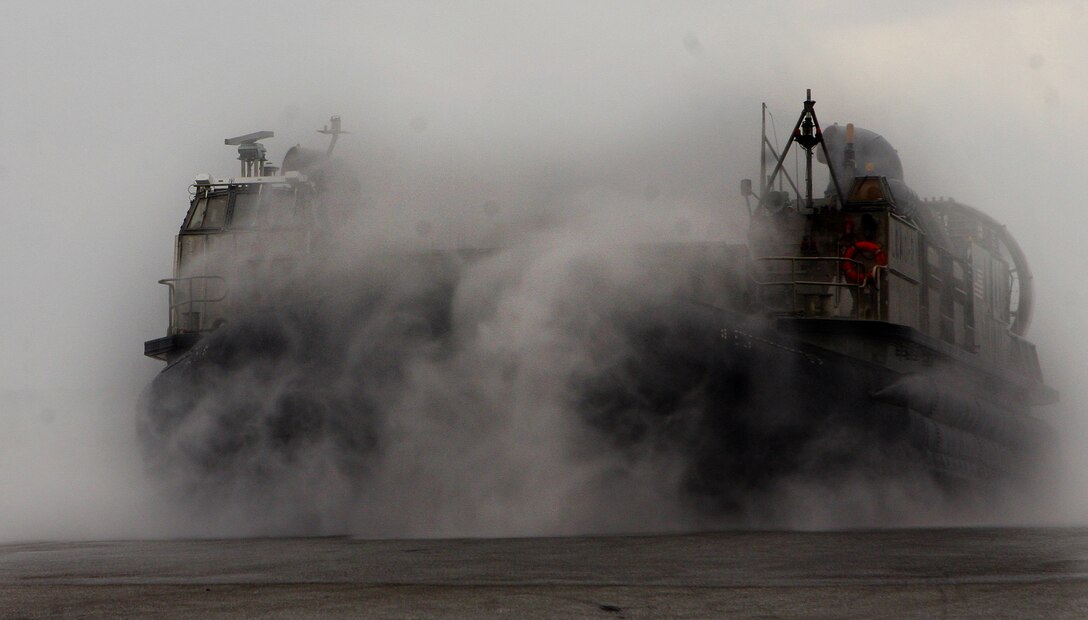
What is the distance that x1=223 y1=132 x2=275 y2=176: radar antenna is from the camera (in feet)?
61.6

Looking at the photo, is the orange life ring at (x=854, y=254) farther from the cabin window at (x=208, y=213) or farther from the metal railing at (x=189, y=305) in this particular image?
the cabin window at (x=208, y=213)

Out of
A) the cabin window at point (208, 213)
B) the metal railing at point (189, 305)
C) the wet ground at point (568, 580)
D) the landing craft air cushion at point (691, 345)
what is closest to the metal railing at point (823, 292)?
the landing craft air cushion at point (691, 345)

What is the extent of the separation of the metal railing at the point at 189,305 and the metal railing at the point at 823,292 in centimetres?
581

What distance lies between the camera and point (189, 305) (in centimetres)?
1617

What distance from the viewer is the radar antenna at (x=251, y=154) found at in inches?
739

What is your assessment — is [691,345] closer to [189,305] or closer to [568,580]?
[568,580]

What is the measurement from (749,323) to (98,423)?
12.1 meters

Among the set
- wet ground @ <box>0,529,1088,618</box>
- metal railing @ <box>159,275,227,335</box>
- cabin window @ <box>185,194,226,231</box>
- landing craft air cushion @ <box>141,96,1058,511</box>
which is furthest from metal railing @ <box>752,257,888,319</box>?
cabin window @ <box>185,194,226,231</box>

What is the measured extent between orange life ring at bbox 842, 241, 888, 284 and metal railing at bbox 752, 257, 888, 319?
3 cm

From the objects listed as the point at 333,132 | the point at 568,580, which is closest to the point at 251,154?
the point at 333,132

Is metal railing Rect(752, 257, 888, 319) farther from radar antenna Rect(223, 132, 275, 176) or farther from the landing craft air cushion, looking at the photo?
radar antenna Rect(223, 132, 275, 176)

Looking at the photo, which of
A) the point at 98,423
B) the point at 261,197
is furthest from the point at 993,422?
the point at 98,423

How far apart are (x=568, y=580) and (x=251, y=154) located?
12966 millimetres

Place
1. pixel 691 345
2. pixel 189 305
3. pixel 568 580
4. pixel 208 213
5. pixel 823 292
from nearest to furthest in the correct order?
1. pixel 568 580
2. pixel 691 345
3. pixel 823 292
4. pixel 189 305
5. pixel 208 213
